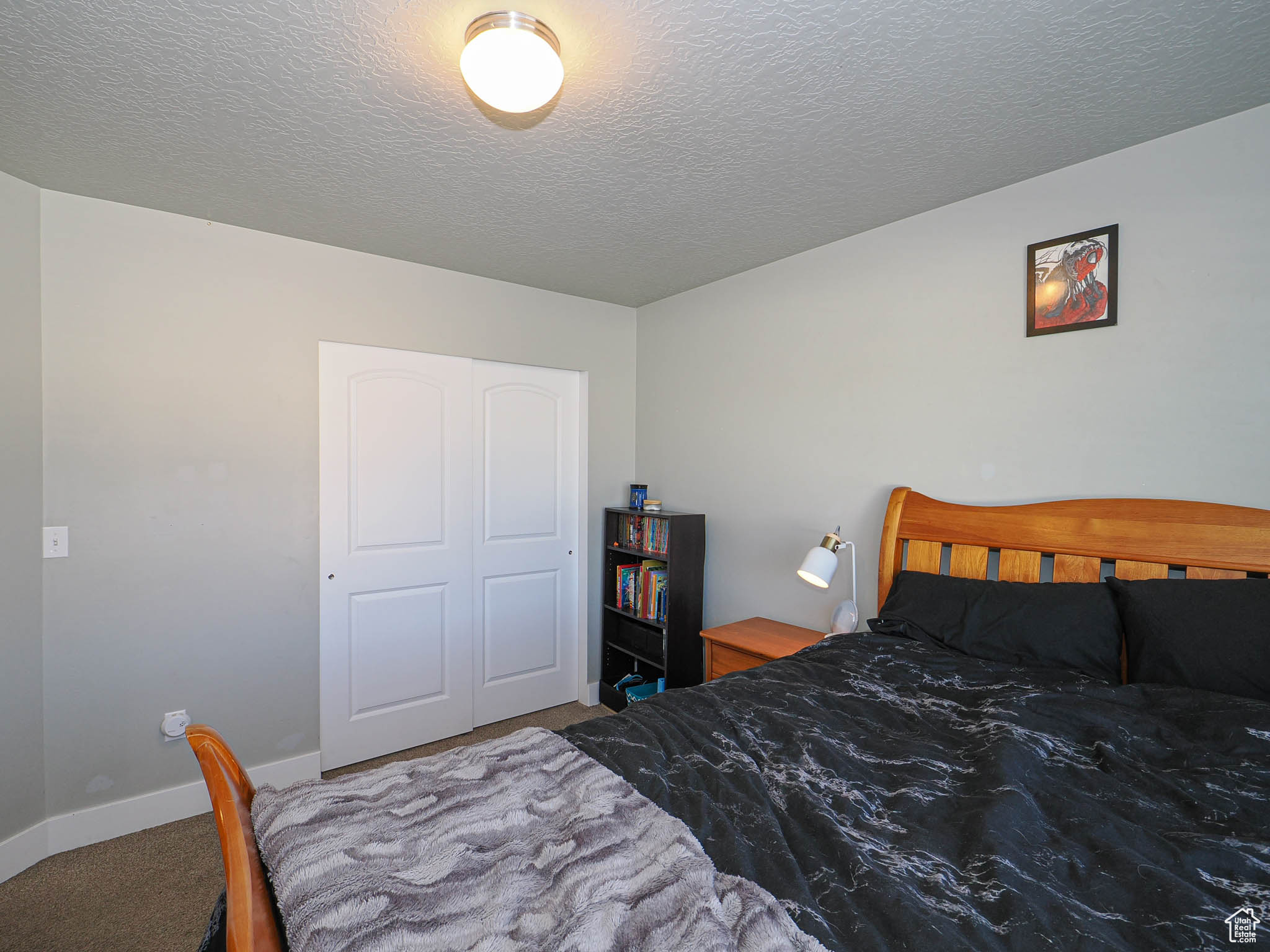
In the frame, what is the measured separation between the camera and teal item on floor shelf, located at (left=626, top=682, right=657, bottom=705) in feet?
11.6

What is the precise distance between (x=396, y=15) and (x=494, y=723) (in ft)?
10.9

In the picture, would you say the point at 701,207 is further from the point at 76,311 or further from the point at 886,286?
the point at 76,311

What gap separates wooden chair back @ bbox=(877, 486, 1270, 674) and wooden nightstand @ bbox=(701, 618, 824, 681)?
1.50 feet

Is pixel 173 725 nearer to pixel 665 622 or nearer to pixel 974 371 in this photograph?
pixel 665 622

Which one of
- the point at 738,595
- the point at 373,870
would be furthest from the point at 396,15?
the point at 738,595

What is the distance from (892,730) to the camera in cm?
148

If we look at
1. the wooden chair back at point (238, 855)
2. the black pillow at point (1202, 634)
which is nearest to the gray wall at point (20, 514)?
the wooden chair back at point (238, 855)

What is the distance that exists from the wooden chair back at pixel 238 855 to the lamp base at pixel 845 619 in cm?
205

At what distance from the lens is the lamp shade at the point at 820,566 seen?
7.69 ft

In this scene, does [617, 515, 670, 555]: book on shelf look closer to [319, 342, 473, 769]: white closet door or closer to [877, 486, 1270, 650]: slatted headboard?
[319, 342, 473, 769]: white closet door

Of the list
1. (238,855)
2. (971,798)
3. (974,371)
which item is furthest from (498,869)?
(974,371)

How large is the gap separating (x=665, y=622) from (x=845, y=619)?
3.59 feet

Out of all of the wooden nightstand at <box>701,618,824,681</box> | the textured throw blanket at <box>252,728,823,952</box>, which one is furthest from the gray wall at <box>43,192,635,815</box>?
the wooden nightstand at <box>701,618,824,681</box>

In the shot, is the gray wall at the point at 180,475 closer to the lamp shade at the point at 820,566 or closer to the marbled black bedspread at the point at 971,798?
the marbled black bedspread at the point at 971,798
